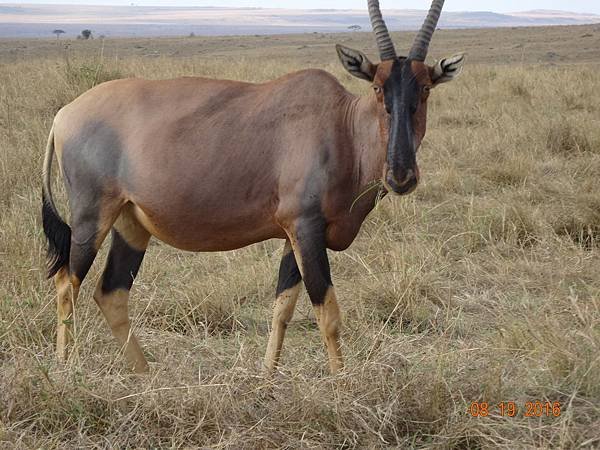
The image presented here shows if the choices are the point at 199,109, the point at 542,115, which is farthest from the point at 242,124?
the point at 542,115

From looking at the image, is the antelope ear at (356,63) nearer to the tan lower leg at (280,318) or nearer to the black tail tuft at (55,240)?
the tan lower leg at (280,318)

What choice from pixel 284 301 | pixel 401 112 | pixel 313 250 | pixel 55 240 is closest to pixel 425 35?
pixel 401 112

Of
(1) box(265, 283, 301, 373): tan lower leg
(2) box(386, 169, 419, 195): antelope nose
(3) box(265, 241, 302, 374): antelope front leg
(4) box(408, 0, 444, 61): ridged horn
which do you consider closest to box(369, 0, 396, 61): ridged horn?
(4) box(408, 0, 444, 61): ridged horn

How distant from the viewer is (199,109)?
4.18 meters

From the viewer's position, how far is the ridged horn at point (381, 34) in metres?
3.92

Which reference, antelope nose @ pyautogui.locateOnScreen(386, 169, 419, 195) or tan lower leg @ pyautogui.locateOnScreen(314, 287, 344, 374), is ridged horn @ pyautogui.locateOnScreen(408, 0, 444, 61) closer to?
antelope nose @ pyautogui.locateOnScreen(386, 169, 419, 195)

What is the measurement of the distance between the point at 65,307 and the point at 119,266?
0.38 meters

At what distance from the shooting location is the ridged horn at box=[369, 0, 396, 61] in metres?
3.92

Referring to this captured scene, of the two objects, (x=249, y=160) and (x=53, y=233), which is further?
(x=53, y=233)

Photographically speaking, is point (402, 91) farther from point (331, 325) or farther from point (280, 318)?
point (280, 318)

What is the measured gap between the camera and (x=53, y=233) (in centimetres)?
456

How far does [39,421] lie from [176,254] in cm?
326
